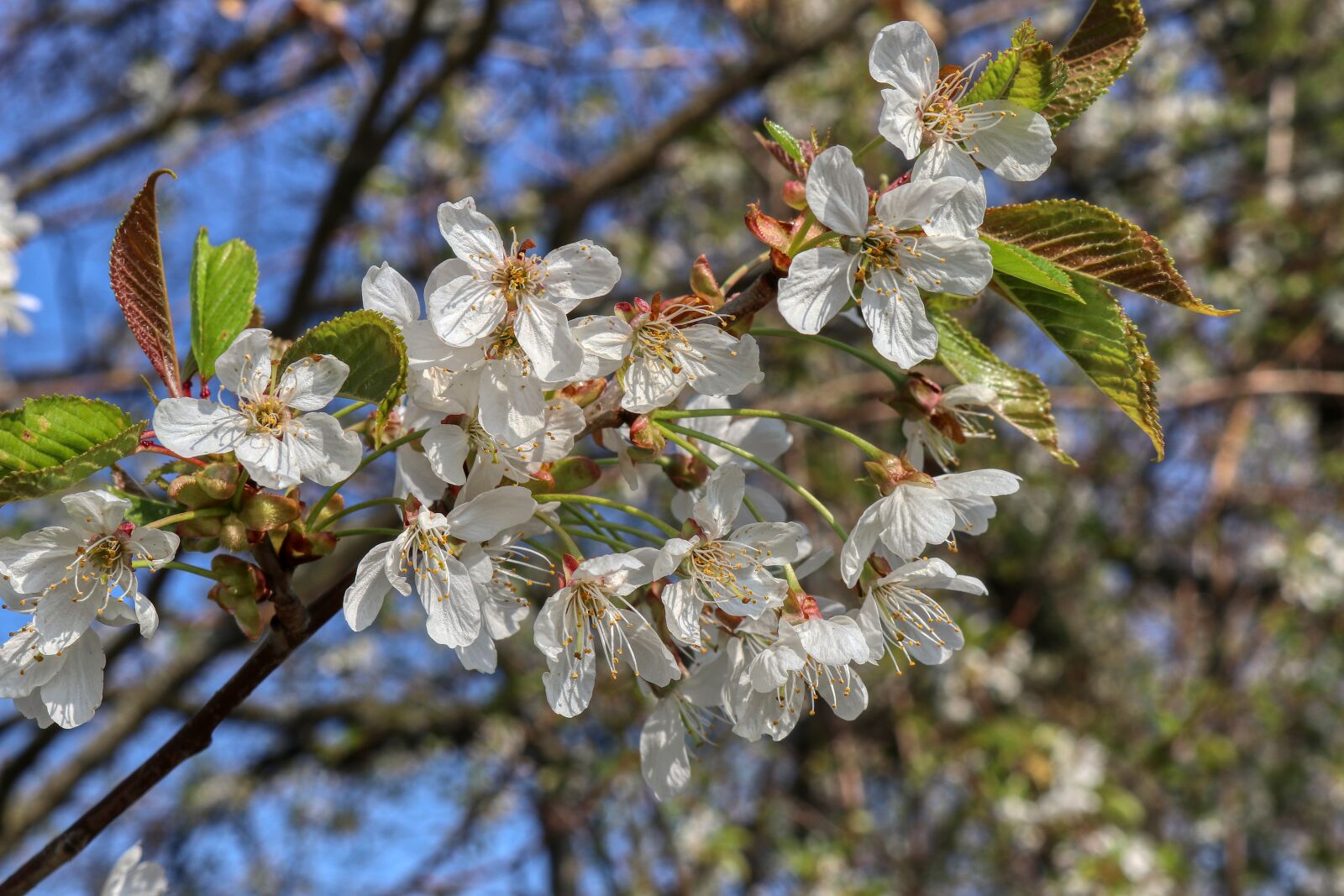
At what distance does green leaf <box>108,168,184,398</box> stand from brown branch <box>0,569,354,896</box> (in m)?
0.26

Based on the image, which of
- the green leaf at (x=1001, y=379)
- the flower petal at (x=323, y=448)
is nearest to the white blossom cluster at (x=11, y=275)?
the flower petal at (x=323, y=448)

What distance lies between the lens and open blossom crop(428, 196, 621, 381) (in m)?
0.91

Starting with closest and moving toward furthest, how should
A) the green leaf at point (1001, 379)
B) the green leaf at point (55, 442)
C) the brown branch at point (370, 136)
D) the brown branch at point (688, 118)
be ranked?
the green leaf at point (55, 442), the green leaf at point (1001, 379), the brown branch at point (370, 136), the brown branch at point (688, 118)

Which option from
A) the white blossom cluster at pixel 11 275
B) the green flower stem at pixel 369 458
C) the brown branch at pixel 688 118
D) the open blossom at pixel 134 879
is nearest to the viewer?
the green flower stem at pixel 369 458

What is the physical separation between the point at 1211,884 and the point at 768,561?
579 cm

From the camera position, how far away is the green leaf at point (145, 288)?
3.34 feet

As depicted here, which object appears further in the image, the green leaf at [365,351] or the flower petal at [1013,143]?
the flower petal at [1013,143]

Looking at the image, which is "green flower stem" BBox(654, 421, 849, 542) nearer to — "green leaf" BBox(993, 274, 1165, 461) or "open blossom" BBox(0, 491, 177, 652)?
"green leaf" BBox(993, 274, 1165, 461)

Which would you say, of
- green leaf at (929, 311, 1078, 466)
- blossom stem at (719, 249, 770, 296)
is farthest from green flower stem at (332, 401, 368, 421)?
green leaf at (929, 311, 1078, 466)

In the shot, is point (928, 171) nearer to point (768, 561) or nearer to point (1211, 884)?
point (768, 561)

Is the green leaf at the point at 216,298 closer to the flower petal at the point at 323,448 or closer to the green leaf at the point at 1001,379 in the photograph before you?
the flower petal at the point at 323,448

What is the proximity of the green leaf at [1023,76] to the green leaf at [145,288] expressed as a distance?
2.54 ft

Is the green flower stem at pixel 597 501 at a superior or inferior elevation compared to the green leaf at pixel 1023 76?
inferior

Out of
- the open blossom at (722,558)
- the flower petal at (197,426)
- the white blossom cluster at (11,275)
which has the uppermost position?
the flower petal at (197,426)
